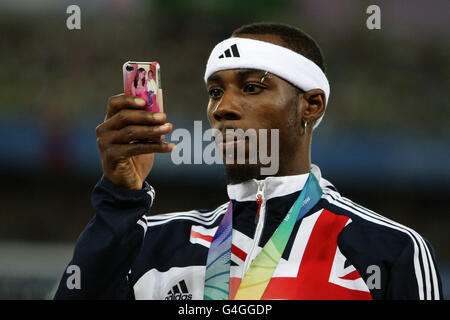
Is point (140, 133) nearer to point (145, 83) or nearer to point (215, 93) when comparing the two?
point (145, 83)

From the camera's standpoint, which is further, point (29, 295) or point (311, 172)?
point (29, 295)

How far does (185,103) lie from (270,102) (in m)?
5.71

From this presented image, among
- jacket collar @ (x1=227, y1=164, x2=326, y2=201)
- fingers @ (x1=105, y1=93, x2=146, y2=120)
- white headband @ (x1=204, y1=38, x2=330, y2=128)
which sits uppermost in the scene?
white headband @ (x1=204, y1=38, x2=330, y2=128)

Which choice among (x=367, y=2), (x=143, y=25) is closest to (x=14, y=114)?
(x=143, y=25)

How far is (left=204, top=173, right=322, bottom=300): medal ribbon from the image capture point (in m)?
2.54

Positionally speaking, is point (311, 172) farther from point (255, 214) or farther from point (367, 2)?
point (367, 2)

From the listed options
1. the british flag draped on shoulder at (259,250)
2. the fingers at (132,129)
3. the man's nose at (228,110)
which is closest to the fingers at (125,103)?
the fingers at (132,129)

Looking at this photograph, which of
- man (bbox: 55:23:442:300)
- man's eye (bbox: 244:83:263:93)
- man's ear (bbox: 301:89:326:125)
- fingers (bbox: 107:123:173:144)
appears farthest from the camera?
man's ear (bbox: 301:89:326:125)

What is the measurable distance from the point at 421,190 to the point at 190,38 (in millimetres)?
3668

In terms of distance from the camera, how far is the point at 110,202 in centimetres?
237

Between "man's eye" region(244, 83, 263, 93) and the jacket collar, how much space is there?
1.26 feet

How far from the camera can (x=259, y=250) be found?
8.79 ft

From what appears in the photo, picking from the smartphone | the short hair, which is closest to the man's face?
the short hair

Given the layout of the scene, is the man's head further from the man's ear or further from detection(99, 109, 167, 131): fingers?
detection(99, 109, 167, 131): fingers
